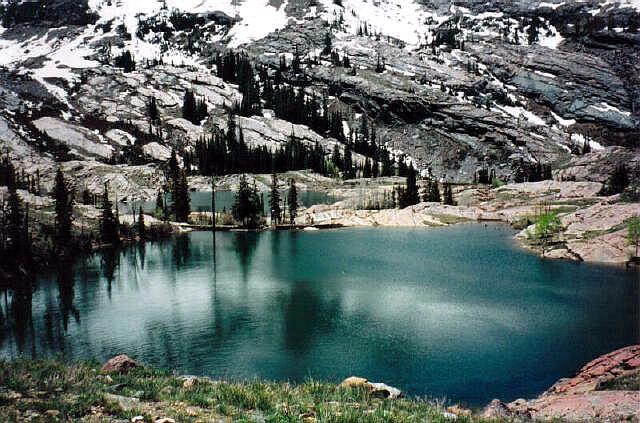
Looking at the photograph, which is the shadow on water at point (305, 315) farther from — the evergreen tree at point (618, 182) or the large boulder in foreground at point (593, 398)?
the evergreen tree at point (618, 182)

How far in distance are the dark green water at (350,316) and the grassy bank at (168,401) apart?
491 inches

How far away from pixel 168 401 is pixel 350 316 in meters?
29.3

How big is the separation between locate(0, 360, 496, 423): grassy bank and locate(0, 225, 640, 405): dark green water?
41.0 ft

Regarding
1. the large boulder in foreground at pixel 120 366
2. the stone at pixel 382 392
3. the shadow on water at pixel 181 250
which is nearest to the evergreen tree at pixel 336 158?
the shadow on water at pixel 181 250

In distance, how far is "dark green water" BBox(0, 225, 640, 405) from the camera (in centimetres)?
3284

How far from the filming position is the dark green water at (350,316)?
3284 cm

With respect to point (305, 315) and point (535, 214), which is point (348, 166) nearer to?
point (535, 214)

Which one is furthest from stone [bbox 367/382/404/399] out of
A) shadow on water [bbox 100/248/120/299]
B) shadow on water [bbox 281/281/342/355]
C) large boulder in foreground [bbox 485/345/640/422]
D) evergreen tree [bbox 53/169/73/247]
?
evergreen tree [bbox 53/169/73/247]

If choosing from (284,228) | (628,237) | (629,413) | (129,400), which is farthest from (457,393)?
(284,228)

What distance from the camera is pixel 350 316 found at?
44.1 meters

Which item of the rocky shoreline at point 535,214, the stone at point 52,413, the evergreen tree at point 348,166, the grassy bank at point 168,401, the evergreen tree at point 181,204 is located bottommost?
the grassy bank at point 168,401

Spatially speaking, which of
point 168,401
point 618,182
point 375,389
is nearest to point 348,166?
point 618,182

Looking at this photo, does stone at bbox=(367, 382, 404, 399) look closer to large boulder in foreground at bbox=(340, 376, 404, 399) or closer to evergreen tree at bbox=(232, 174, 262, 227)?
large boulder in foreground at bbox=(340, 376, 404, 399)

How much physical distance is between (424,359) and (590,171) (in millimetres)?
130122
